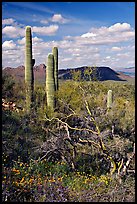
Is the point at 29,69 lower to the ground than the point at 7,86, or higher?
higher

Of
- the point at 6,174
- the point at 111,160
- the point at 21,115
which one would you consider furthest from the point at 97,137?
the point at 21,115

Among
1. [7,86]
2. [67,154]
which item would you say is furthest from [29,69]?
[67,154]

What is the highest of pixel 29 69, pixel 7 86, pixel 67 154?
pixel 29 69

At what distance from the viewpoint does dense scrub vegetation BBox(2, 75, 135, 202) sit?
3.29 meters

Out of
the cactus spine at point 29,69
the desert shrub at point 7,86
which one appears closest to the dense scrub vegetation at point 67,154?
the desert shrub at point 7,86

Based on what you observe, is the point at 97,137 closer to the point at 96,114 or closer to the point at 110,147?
the point at 110,147

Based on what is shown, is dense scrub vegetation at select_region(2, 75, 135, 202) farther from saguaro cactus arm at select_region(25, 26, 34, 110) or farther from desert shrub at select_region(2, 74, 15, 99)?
saguaro cactus arm at select_region(25, 26, 34, 110)

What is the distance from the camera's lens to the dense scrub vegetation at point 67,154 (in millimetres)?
3291

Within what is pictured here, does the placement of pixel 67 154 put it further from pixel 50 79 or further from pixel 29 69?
pixel 29 69

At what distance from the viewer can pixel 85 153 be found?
5.40 meters

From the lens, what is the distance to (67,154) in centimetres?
541

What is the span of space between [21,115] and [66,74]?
473cm

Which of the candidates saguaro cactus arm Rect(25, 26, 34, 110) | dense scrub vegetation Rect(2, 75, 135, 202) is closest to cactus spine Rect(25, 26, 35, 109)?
saguaro cactus arm Rect(25, 26, 34, 110)

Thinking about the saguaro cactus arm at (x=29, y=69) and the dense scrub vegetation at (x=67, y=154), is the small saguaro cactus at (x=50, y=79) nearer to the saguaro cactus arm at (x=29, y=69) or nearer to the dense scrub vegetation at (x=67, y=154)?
the dense scrub vegetation at (x=67, y=154)
